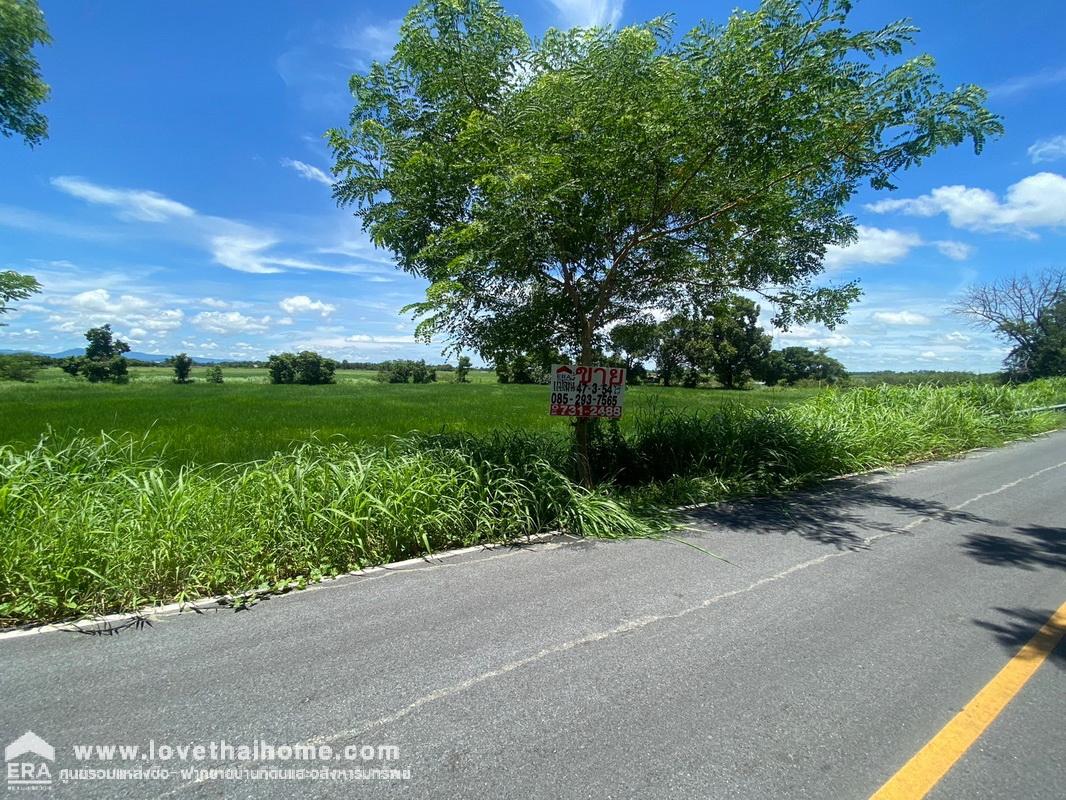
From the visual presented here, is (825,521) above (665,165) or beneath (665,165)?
beneath

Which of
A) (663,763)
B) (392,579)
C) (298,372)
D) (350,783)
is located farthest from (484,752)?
(298,372)

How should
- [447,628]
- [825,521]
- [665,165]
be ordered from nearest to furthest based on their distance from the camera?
[447,628] → [665,165] → [825,521]

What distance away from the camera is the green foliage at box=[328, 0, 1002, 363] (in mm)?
4824

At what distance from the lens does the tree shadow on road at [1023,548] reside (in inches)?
180

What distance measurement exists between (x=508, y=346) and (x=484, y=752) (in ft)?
16.4

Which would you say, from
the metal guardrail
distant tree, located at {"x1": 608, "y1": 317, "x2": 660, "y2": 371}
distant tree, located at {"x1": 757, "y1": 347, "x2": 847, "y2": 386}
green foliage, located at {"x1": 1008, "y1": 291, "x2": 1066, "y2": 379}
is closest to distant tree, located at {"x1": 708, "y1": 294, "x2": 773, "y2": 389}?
distant tree, located at {"x1": 757, "y1": 347, "x2": 847, "y2": 386}

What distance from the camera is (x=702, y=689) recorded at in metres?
2.60

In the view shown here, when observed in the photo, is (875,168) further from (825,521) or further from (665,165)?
(825,521)

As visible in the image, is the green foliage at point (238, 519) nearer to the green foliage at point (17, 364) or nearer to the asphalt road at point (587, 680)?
the asphalt road at point (587, 680)

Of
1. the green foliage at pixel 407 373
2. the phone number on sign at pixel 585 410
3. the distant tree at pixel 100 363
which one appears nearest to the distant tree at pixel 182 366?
the distant tree at pixel 100 363

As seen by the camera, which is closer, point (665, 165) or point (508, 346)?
point (665, 165)

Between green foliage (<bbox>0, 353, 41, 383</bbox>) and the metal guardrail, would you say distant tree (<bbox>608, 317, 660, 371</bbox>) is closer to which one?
green foliage (<bbox>0, 353, 41, 383</bbox>)

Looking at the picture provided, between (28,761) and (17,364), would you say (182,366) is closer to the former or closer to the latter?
(17,364)

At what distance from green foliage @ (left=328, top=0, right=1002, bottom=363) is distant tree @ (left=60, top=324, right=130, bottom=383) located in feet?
111
